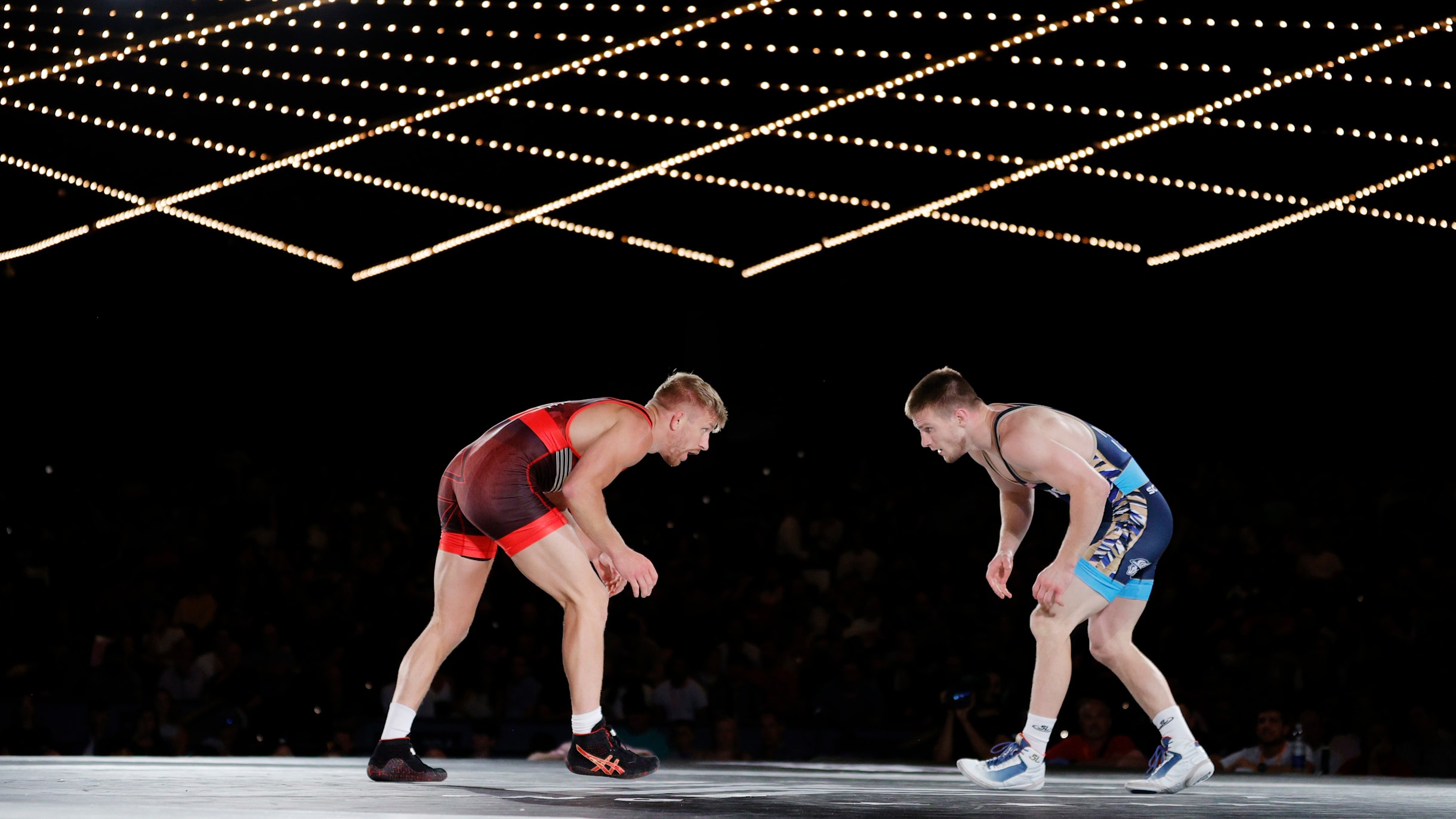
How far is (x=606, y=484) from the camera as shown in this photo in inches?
150

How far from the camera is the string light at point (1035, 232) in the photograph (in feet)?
28.0

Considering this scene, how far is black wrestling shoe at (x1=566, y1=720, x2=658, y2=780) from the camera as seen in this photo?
388 centimetres

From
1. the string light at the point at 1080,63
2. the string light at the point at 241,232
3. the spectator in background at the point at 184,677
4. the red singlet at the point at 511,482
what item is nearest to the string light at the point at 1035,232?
the string light at the point at 1080,63

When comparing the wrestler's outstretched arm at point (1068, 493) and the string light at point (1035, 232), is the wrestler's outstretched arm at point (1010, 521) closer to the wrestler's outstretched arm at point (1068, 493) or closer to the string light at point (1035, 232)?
the wrestler's outstretched arm at point (1068, 493)

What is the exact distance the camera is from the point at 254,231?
8.87 metres

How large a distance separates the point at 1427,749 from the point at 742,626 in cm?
387

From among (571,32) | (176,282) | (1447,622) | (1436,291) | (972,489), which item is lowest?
(1447,622)

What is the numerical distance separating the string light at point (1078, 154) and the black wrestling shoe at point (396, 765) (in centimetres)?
463

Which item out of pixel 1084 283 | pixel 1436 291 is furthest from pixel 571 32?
pixel 1436 291

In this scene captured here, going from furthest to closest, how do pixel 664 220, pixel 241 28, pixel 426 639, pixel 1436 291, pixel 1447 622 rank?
pixel 1436 291, pixel 664 220, pixel 1447 622, pixel 241 28, pixel 426 639

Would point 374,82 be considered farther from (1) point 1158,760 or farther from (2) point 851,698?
(1) point 1158,760

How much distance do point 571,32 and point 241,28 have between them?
1410 mm

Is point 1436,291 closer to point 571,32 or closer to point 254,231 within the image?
point 571,32

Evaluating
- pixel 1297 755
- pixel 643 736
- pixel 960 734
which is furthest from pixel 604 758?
pixel 1297 755
